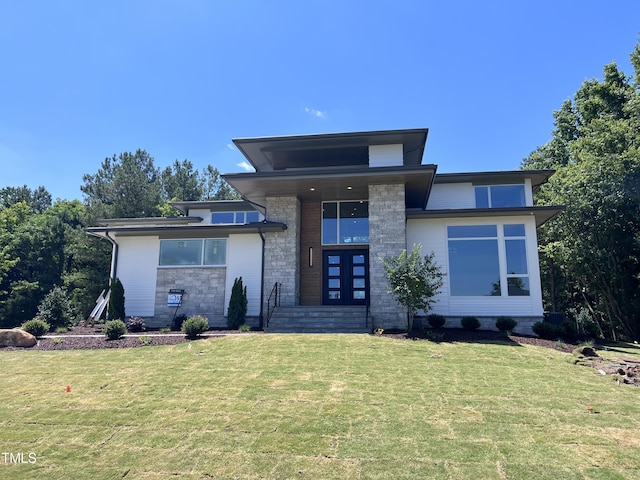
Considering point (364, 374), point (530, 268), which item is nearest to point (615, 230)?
point (530, 268)

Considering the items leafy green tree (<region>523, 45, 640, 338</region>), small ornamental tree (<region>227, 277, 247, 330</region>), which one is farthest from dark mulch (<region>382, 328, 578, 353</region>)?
leafy green tree (<region>523, 45, 640, 338</region>)

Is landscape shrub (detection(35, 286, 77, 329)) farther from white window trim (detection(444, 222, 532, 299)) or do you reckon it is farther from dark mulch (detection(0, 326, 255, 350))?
white window trim (detection(444, 222, 532, 299))

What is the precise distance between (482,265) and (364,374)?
8164mm

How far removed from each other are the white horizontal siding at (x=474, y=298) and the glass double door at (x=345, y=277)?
2.03 m

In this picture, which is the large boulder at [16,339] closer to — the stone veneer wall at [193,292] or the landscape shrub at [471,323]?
the stone veneer wall at [193,292]

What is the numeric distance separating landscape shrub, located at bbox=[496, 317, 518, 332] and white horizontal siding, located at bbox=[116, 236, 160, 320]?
12.3 m

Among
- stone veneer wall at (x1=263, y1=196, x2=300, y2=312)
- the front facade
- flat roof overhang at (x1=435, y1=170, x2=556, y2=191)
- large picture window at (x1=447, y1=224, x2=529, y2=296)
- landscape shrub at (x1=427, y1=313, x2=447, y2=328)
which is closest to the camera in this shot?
landscape shrub at (x1=427, y1=313, x2=447, y2=328)

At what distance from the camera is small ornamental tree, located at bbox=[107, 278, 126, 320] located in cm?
1432

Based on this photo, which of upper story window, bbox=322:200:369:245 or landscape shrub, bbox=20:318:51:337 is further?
upper story window, bbox=322:200:369:245

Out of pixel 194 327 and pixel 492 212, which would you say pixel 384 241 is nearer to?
pixel 492 212

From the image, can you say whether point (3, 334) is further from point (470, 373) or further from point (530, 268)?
point (530, 268)

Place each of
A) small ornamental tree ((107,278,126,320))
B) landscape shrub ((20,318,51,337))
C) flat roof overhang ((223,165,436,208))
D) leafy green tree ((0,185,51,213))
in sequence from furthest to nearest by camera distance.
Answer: leafy green tree ((0,185,51,213)), small ornamental tree ((107,278,126,320)), flat roof overhang ((223,165,436,208)), landscape shrub ((20,318,51,337))

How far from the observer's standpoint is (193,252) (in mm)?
15195

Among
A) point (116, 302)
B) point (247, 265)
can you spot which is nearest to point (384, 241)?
point (247, 265)
